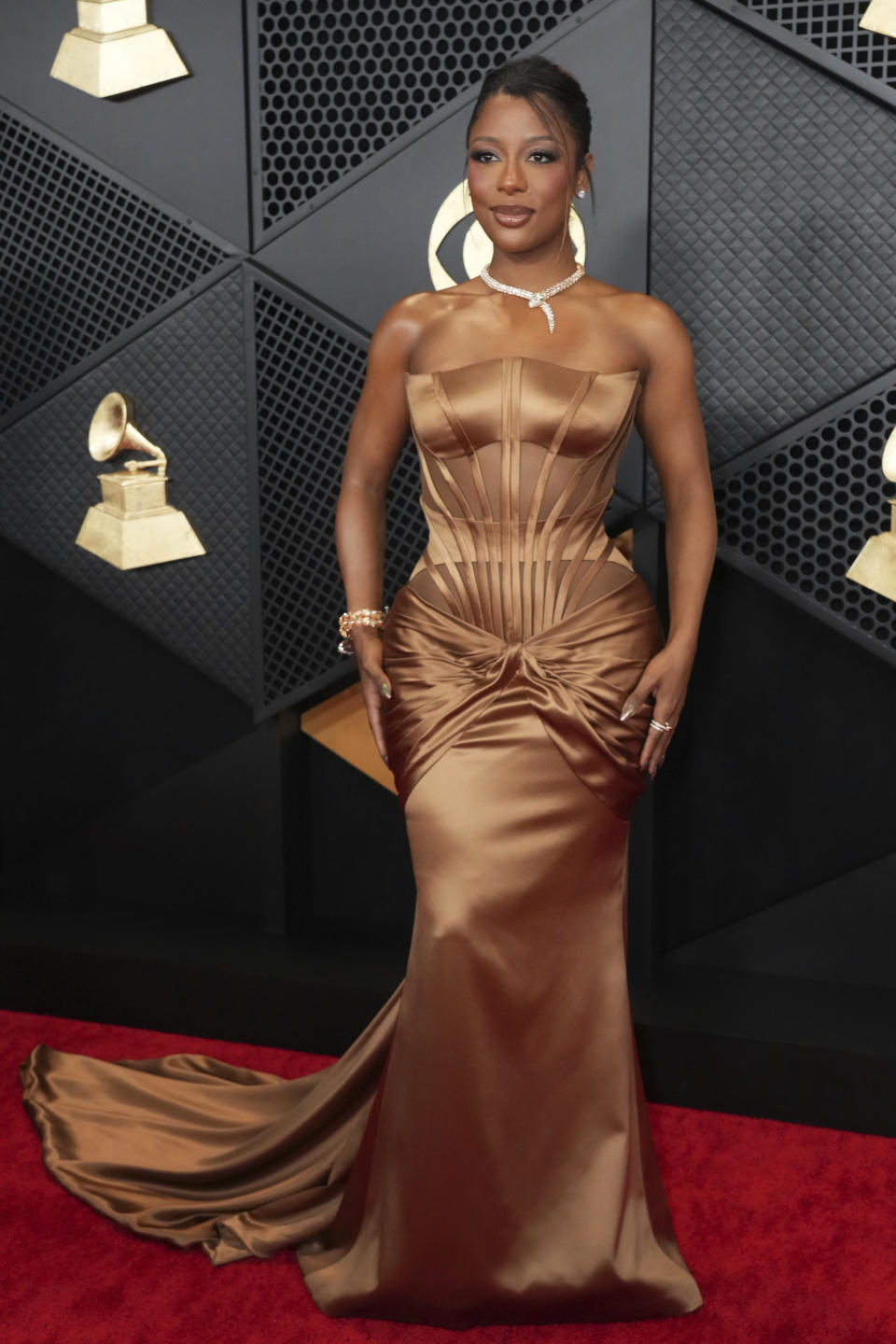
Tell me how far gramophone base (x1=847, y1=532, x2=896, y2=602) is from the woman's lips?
1111mm

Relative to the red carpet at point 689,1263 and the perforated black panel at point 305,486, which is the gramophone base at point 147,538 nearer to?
the perforated black panel at point 305,486

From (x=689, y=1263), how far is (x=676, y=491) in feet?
4.71

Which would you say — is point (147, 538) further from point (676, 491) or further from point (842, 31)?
point (842, 31)

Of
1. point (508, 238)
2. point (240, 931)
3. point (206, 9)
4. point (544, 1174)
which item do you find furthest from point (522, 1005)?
point (206, 9)

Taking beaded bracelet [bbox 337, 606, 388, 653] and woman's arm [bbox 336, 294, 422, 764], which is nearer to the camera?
woman's arm [bbox 336, 294, 422, 764]

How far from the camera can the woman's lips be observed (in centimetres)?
239

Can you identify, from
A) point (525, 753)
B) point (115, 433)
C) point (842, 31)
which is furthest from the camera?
point (115, 433)

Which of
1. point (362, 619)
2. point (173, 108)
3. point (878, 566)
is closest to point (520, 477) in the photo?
point (362, 619)

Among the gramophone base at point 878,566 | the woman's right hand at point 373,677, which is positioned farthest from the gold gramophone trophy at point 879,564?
the woman's right hand at point 373,677

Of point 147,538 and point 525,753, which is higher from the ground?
point 525,753

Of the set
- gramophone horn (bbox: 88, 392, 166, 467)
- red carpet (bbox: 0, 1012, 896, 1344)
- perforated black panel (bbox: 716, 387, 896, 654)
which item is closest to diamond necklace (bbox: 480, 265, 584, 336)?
perforated black panel (bbox: 716, 387, 896, 654)

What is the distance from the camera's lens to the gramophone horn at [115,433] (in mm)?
3562

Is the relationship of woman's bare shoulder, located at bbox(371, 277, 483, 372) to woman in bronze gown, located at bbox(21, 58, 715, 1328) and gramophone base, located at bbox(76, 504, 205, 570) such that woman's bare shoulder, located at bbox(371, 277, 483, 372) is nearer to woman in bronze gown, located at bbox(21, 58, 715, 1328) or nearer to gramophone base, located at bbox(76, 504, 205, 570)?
woman in bronze gown, located at bbox(21, 58, 715, 1328)

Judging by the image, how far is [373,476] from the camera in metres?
2.69
